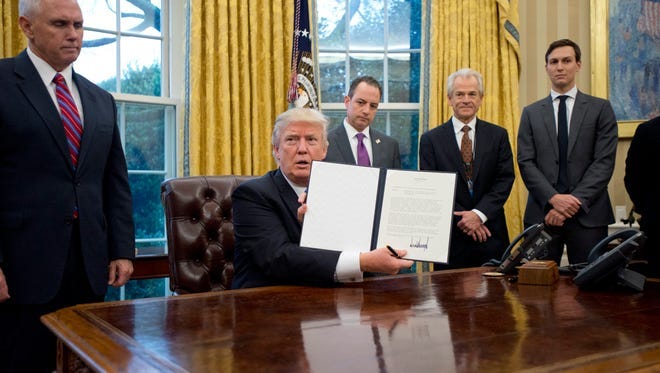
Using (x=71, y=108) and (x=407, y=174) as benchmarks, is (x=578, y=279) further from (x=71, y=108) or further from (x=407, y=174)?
(x=71, y=108)

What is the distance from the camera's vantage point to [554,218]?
3.65 m

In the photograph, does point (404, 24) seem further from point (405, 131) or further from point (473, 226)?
point (473, 226)

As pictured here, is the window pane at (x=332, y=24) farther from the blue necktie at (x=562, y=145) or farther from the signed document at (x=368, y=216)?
the signed document at (x=368, y=216)

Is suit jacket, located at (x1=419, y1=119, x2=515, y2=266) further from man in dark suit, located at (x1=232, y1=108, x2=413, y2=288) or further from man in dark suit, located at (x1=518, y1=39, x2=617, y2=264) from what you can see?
man in dark suit, located at (x1=232, y1=108, x2=413, y2=288)

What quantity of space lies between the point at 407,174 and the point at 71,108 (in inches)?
48.5

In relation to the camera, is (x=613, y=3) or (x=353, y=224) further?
(x=613, y=3)

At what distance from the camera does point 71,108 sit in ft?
7.82

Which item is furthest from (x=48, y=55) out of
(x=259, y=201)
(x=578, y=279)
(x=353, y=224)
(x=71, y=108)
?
(x=578, y=279)

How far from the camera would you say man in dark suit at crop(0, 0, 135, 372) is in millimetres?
2201

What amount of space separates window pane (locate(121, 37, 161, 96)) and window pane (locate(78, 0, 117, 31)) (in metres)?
0.14

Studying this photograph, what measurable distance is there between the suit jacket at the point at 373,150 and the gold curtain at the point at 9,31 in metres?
1.86

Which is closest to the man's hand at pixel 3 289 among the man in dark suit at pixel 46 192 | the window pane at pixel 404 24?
the man in dark suit at pixel 46 192

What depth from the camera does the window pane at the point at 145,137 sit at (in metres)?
4.62

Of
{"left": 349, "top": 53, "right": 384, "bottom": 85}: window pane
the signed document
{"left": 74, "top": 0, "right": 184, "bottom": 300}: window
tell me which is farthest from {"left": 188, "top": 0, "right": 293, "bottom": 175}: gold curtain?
the signed document
